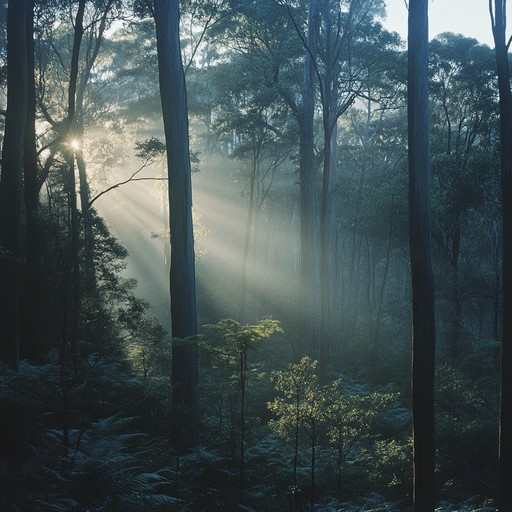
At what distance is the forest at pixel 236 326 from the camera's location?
686cm

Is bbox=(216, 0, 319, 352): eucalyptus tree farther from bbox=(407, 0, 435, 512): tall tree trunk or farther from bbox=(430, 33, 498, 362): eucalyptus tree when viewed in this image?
bbox=(407, 0, 435, 512): tall tree trunk

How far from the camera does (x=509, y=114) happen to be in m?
7.98

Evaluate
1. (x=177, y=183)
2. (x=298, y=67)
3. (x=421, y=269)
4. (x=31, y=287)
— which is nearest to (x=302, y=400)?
(x=421, y=269)

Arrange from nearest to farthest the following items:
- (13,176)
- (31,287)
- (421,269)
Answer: (421,269) < (13,176) < (31,287)

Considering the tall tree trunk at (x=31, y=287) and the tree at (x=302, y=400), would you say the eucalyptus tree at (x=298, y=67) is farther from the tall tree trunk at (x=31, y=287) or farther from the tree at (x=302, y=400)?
the tree at (x=302, y=400)

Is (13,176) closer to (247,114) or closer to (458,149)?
(247,114)

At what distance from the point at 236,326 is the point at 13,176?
6.43 metres

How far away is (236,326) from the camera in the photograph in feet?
22.9

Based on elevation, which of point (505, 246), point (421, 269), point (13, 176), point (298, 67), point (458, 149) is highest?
point (298, 67)

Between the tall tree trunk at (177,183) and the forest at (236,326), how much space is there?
42 millimetres

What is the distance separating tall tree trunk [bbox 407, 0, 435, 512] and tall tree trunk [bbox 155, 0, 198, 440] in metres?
4.30

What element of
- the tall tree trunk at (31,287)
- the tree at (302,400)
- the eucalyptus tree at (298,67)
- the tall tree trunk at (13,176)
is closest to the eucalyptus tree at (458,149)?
the eucalyptus tree at (298,67)

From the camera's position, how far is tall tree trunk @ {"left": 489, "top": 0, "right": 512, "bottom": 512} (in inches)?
306

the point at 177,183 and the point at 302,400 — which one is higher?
the point at 177,183
